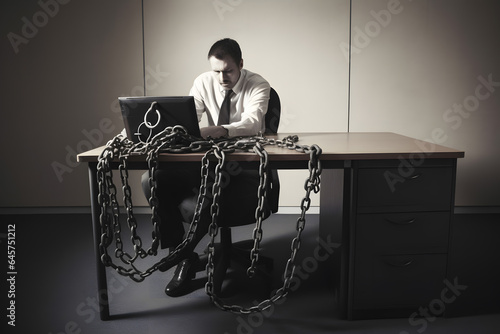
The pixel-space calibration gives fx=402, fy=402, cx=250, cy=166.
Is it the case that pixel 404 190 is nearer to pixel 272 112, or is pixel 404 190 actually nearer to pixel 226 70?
pixel 272 112

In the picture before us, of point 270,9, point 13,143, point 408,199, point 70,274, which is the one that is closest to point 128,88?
point 13,143

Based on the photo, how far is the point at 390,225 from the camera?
5.59ft

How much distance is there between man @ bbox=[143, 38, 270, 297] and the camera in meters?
1.86

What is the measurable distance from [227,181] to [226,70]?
70cm

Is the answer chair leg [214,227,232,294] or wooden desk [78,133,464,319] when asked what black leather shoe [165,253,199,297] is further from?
wooden desk [78,133,464,319]

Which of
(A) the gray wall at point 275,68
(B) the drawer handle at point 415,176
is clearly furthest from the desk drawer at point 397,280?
(A) the gray wall at point 275,68

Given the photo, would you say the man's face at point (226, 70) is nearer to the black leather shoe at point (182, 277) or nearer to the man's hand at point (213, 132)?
the man's hand at point (213, 132)

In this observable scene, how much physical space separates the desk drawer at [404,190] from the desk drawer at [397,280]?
0.71 feet

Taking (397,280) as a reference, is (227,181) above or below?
above

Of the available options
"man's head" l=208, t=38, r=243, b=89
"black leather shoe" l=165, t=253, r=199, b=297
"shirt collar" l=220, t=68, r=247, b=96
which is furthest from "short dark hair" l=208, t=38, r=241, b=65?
"black leather shoe" l=165, t=253, r=199, b=297

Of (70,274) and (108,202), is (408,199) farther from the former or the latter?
(70,274)

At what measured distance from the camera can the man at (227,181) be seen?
73.4 inches

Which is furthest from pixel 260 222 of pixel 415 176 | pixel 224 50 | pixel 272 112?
pixel 224 50

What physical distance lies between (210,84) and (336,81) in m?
1.23
